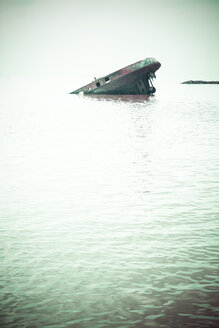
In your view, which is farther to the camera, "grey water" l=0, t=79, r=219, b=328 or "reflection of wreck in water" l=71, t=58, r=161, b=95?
"reflection of wreck in water" l=71, t=58, r=161, b=95

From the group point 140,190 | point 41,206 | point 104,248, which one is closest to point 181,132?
point 140,190

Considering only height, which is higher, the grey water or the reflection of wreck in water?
the reflection of wreck in water

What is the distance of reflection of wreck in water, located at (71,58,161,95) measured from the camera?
44.0 metres

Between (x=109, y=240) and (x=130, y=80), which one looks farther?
(x=130, y=80)

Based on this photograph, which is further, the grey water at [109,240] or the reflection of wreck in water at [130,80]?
the reflection of wreck in water at [130,80]

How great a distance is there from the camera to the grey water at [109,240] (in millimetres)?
4480

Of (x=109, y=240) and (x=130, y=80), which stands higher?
(x=130, y=80)

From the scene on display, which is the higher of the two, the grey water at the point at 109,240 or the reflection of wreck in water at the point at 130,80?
the reflection of wreck in water at the point at 130,80

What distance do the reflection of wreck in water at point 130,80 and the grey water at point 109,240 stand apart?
31.7m

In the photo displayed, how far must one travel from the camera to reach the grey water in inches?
176

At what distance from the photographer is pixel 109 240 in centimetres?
648

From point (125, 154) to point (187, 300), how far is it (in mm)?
10016

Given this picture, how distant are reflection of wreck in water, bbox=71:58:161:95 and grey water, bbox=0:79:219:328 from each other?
104 feet

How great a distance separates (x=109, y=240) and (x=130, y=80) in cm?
4172
